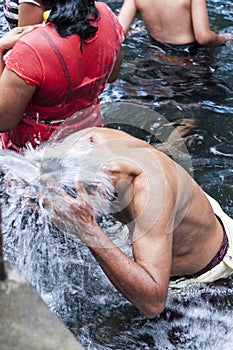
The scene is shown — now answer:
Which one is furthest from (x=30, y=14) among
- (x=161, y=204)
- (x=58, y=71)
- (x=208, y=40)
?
(x=208, y=40)

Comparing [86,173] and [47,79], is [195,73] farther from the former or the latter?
[86,173]

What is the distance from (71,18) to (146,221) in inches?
42.6

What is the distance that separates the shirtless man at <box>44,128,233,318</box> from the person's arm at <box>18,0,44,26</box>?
2.85 feet

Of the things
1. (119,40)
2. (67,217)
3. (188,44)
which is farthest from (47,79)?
(188,44)

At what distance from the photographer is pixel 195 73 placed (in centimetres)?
534

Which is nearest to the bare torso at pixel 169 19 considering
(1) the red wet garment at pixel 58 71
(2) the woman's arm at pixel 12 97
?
(1) the red wet garment at pixel 58 71

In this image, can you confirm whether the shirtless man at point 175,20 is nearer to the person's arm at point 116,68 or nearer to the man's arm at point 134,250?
the person's arm at point 116,68

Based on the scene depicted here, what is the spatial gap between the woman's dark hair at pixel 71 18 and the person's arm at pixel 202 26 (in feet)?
7.43

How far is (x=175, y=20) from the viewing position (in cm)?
512

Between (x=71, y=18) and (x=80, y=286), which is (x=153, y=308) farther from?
(x=71, y=18)

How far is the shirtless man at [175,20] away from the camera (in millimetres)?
5023

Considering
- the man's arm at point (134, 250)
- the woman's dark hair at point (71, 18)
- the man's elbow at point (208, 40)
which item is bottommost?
the man's elbow at point (208, 40)

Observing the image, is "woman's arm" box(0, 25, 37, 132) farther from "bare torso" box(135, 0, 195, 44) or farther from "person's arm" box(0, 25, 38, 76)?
"bare torso" box(135, 0, 195, 44)

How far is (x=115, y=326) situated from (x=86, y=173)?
2.84ft
